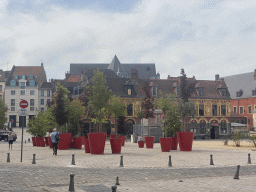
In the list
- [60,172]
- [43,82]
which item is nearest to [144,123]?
[60,172]

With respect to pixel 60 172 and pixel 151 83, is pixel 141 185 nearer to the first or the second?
pixel 60 172

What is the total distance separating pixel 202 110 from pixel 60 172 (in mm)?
47648

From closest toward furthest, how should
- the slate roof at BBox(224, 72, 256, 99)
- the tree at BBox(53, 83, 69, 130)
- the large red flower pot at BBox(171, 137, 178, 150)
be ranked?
1. the large red flower pot at BBox(171, 137, 178, 150)
2. the tree at BBox(53, 83, 69, 130)
3. the slate roof at BBox(224, 72, 256, 99)

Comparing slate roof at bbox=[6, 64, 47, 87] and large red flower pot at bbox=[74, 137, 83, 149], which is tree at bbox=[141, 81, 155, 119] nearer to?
large red flower pot at bbox=[74, 137, 83, 149]

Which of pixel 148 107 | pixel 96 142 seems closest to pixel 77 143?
pixel 96 142

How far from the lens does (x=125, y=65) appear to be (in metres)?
107

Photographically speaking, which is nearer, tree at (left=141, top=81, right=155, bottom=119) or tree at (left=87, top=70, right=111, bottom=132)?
tree at (left=87, top=70, right=111, bottom=132)

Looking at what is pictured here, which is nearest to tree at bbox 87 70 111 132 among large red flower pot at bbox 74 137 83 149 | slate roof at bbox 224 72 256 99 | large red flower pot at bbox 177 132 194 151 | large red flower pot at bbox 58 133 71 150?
large red flower pot at bbox 58 133 71 150

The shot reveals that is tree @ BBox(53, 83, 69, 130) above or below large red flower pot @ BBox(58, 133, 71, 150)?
above

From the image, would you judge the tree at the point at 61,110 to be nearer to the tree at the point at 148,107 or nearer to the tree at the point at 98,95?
the tree at the point at 98,95

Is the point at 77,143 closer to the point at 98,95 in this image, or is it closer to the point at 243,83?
the point at 98,95

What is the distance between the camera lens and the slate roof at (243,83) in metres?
71.5

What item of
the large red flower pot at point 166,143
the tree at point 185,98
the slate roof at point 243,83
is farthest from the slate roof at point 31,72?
the large red flower pot at point 166,143

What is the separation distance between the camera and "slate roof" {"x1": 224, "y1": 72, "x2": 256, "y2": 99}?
71.5 meters
